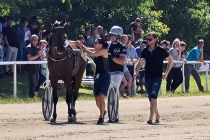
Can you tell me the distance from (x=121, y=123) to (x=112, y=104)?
0.66m

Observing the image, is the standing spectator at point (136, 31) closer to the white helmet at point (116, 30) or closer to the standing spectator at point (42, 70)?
the standing spectator at point (42, 70)

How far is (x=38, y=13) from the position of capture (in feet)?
122

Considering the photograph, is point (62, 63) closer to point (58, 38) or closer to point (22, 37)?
point (58, 38)

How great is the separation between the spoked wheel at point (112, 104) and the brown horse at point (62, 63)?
844 mm

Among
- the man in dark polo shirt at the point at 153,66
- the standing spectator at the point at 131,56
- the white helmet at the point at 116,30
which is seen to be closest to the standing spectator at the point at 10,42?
the standing spectator at the point at 131,56

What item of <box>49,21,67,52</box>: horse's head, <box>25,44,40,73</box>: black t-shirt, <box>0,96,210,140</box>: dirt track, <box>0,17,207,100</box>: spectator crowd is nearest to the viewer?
<box>0,96,210,140</box>: dirt track

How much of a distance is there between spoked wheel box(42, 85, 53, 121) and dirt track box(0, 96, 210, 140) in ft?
0.79

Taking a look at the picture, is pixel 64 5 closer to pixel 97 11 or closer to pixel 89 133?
pixel 97 11

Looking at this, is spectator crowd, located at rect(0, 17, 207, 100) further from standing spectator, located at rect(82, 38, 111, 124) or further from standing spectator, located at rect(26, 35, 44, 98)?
standing spectator, located at rect(82, 38, 111, 124)

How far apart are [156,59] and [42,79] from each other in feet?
24.3

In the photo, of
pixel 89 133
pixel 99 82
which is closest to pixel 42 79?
pixel 99 82

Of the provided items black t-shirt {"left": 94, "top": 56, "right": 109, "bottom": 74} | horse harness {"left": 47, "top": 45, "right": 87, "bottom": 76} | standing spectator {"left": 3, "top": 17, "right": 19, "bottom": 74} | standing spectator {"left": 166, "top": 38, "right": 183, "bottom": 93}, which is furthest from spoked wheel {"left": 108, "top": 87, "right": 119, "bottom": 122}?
standing spectator {"left": 166, "top": 38, "right": 183, "bottom": 93}

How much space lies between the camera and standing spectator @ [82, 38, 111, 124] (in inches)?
751

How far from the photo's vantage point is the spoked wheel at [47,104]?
19750 millimetres
